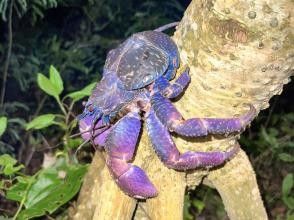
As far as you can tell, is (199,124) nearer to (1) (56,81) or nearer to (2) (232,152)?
(2) (232,152)

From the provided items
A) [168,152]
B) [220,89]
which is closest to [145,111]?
[168,152]

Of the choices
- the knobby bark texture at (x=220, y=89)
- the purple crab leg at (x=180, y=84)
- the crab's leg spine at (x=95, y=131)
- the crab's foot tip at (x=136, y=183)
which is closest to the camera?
the knobby bark texture at (x=220, y=89)

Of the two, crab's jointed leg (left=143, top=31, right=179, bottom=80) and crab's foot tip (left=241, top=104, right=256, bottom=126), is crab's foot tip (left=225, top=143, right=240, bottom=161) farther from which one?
crab's jointed leg (left=143, top=31, right=179, bottom=80)

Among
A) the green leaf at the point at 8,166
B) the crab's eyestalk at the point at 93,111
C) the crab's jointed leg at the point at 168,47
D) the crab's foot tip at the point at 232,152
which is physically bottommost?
the green leaf at the point at 8,166

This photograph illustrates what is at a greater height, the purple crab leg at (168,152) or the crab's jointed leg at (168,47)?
the crab's jointed leg at (168,47)

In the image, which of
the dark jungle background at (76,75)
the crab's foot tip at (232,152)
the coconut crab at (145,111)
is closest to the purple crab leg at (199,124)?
the coconut crab at (145,111)

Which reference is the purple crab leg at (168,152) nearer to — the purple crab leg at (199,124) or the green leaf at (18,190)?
the purple crab leg at (199,124)

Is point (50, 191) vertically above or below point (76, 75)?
above
